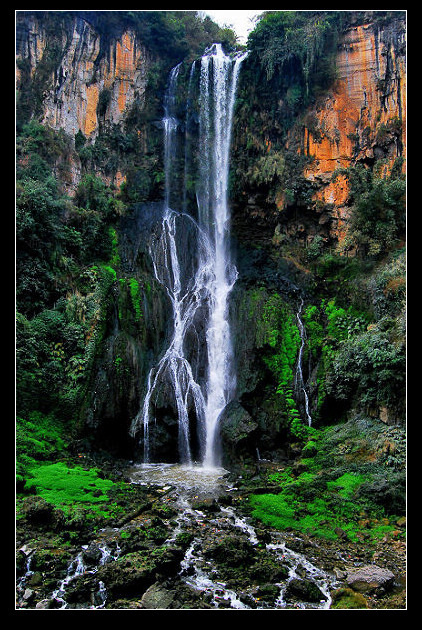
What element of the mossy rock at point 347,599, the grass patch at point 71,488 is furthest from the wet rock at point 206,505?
the mossy rock at point 347,599

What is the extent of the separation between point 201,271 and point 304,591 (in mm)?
14724

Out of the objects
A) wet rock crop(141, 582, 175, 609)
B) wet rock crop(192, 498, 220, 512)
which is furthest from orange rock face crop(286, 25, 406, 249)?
wet rock crop(141, 582, 175, 609)

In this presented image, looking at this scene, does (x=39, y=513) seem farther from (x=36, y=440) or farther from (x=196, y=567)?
(x=36, y=440)

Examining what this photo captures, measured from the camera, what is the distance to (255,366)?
1595 centimetres

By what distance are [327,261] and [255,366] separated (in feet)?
20.4

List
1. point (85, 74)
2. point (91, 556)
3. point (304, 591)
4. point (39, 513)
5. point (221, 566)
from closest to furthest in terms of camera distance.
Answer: point (304, 591), point (221, 566), point (91, 556), point (39, 513), point (85, 74)

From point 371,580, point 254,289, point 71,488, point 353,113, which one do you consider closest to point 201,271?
point 254,289

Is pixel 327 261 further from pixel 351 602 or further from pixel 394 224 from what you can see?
pixel 351 602

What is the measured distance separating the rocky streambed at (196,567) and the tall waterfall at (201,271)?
5333mm

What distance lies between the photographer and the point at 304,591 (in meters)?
6.65

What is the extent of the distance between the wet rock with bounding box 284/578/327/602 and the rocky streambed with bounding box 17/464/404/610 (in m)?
0.01

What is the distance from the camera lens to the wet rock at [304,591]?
6.59 m

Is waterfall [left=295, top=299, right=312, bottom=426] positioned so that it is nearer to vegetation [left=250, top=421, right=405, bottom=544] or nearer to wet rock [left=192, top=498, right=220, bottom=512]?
vegetation [left=250, top=421, right=405, bottom=544]

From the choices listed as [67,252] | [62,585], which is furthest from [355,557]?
[67,252]
